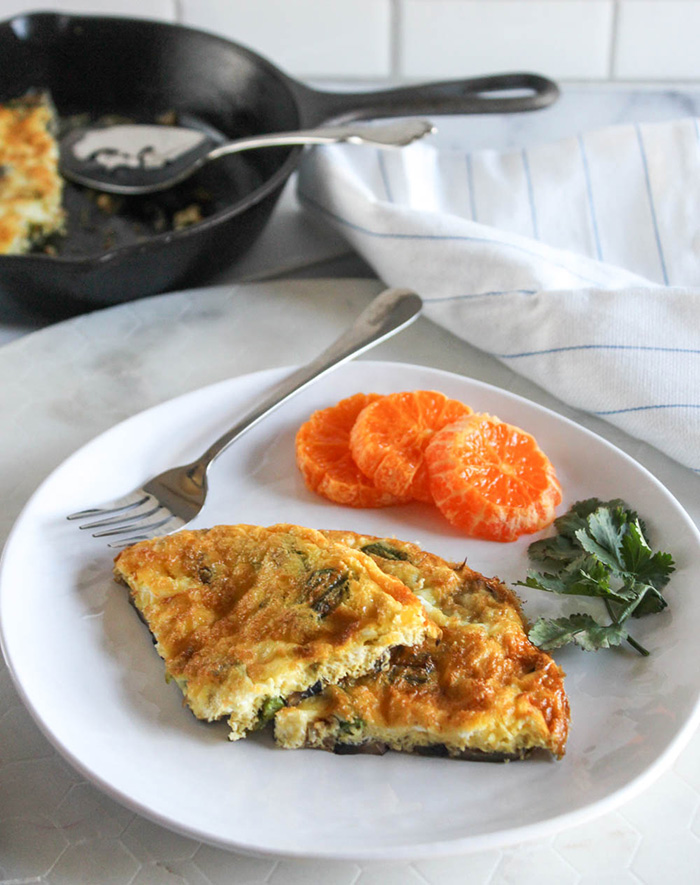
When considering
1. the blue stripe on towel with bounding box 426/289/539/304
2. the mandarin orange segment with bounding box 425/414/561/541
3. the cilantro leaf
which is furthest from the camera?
the blue stripe on towel with bounding box 426/289/539/304

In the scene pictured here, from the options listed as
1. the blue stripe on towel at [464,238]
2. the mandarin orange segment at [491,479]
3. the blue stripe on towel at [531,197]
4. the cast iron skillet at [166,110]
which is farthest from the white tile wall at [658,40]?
the mandarin orange segment at [491,479]

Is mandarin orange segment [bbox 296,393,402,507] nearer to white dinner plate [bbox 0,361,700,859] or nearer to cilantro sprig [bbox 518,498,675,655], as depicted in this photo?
white dinner plate [bbox 0,361,700,859]

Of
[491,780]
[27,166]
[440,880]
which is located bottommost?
[440,880]

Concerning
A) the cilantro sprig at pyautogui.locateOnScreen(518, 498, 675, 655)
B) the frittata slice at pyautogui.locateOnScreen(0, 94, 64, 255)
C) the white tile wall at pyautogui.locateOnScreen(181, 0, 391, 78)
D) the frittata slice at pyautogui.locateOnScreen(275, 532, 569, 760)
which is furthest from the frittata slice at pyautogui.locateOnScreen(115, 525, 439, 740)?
the white tile wall at pyautogui.locateOnScreen(181, 0, 391, 78)

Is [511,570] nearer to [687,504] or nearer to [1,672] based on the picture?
[687,504]

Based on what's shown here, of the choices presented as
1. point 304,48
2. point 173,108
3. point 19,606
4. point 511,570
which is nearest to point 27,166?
point 173,108
